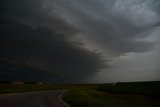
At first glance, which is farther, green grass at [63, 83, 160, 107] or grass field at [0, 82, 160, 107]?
grass field at [0, 82, 160, 107]

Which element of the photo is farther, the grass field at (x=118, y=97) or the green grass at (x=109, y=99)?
the grass field at (x=118, y=97)

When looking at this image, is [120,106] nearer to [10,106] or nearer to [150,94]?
[10,106]

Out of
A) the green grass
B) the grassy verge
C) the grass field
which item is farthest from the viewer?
the grass field

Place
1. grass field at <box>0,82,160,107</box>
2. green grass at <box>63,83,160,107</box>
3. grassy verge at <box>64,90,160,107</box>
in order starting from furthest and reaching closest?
grass field at <box>0,82,160,107</box>, green grass at <box>63,83,160,107</box>, grassy verge at <box>64,90,160,107</box>

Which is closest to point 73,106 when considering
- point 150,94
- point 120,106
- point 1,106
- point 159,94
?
point 120,106

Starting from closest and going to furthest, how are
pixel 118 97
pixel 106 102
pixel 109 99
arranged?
pixel 106 102 < pixel 109 99 < pixel 118 97

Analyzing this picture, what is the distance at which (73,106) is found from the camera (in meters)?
23.1

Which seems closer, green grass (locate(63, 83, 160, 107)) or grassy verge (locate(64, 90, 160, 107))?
grassy verge (locate(64, 90, 160, 107))

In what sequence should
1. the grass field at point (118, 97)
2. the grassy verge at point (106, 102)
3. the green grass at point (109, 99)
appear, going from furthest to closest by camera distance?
the grass field at point (118, 97), the green grass at point (109, 99), the grassy verge at point (106, 102)

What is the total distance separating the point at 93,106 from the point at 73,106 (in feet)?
10.1

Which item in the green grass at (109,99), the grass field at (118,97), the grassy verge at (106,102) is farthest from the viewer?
the grass field at (118,97)

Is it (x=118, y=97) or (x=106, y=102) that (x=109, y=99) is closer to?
(x=118, y=97)

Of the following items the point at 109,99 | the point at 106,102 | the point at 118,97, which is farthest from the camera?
the point at 118,97

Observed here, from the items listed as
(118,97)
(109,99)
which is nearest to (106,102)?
(109,99)
